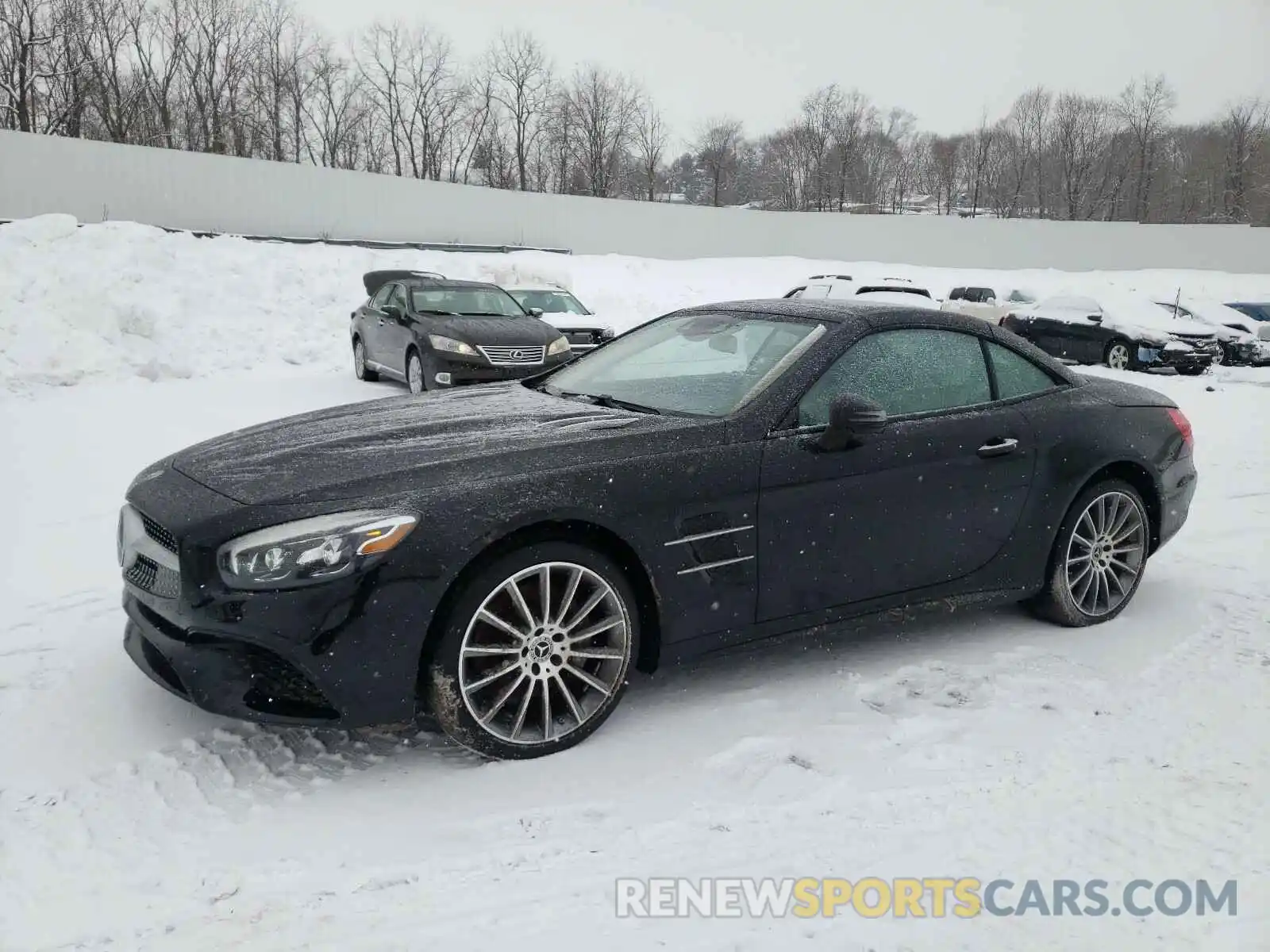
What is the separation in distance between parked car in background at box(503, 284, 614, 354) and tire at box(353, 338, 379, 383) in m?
2.17

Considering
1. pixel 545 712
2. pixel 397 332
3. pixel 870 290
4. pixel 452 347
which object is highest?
pixel 870 290

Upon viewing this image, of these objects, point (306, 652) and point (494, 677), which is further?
point (494, 677)

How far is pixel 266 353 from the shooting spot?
14750 millimetres

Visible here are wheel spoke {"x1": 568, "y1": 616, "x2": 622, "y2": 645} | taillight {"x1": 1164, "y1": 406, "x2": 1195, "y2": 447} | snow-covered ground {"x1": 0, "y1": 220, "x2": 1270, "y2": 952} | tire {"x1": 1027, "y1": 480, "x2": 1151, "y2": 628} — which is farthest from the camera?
taillight {"x1": 1164, "y1": 406, "x2": 1195, "y2": 447}

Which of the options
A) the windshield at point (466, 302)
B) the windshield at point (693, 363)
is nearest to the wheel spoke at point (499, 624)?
the windshield at point (693, 363)

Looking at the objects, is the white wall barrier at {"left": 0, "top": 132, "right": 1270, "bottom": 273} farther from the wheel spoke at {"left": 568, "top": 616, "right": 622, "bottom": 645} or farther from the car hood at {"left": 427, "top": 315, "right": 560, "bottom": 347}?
the wheel spoke at {"left": 568, "top": 616, "right": 622, "bottom": 645}

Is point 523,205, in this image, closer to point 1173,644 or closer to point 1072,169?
point 1173,644

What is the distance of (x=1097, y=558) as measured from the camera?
468 cm

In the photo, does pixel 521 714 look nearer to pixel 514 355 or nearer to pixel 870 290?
pixel 514 355

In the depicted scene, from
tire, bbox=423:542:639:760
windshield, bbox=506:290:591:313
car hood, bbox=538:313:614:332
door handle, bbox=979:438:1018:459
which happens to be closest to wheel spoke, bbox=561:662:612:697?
tire, bbox=423:542:639:760

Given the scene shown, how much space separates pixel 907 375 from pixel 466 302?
9.12m

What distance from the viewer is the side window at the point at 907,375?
3.85 m

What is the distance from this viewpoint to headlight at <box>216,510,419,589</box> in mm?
2893

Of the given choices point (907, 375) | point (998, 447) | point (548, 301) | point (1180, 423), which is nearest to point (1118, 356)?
point (548, 301)
